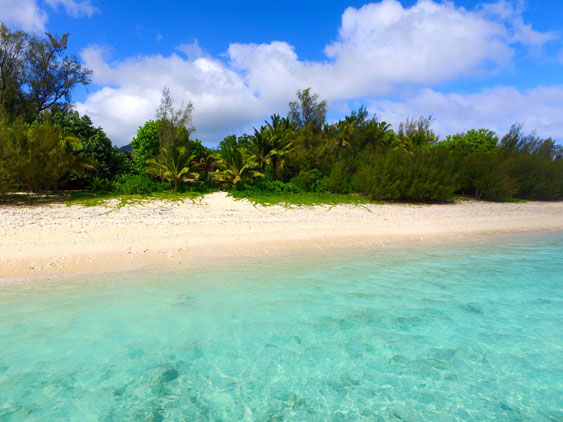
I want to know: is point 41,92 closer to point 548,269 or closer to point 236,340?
point 236,340

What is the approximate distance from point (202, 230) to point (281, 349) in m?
7.56

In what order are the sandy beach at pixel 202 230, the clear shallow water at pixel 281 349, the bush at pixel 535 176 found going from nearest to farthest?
the clear shallow water at pixel 281 349 < the sandy beach at pixel 202 230 < the bush at pixel 535 176

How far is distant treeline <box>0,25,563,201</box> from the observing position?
1507 centimetres

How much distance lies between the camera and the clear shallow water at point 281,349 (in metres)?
3.34

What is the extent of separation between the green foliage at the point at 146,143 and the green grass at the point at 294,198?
374 inches

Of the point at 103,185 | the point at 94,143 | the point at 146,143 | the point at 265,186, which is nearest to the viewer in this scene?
the point at 103,185

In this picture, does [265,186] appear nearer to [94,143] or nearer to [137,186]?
[137,186]

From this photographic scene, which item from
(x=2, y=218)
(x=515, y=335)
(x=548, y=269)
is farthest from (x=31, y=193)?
(x=548, y=269)

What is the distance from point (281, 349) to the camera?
438 cm

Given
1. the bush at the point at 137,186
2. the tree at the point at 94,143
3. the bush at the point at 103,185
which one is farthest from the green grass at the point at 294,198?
the tree at the point at 94,143

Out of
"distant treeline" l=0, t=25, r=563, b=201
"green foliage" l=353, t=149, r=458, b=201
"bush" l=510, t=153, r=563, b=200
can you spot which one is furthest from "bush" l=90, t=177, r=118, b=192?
"bush" l=510, t=153, r=563, b=200

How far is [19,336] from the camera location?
452cm

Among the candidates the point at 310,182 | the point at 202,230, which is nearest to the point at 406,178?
the point at 310,182

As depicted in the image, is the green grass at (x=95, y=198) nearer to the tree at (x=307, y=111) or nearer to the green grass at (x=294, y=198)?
the green grass at (x=294, y=198)
